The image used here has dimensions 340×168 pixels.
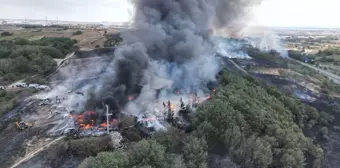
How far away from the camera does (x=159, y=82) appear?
164ft

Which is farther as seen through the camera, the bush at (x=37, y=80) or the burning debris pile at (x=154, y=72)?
the bush at (x=37, y=80)

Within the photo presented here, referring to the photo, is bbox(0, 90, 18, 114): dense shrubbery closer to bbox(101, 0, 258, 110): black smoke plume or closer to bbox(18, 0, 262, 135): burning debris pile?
bbox(18, 0, 262, 135): burning debris pile

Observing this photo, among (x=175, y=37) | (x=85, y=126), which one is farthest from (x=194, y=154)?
(x=175, y=37)

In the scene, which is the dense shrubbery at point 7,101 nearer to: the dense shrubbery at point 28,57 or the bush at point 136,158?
the dense shrubbery at point 28,57

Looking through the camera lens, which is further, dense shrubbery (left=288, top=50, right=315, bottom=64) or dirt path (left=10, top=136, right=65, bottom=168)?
dense shrubbery (left=288, top=50, right=315, bottom=64)

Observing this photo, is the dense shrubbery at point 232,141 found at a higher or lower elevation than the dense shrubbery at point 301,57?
lower

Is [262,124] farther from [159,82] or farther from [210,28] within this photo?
[210,28]

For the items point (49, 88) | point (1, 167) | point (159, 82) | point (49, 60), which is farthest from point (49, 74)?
point (1, 167)

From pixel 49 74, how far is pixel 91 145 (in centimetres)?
4130

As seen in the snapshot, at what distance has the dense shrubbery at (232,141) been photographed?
27.4 meters

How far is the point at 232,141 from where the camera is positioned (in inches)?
1342

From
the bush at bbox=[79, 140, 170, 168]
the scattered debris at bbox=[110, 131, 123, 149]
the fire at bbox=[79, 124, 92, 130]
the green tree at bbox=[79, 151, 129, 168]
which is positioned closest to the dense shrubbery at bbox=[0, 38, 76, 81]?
the fire at bbox=[79, 124, 92, 130]

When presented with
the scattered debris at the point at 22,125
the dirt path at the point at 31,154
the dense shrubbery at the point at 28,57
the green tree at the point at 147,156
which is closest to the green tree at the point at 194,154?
the green tree at the point at 147,156

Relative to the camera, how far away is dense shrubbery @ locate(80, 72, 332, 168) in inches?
1078
